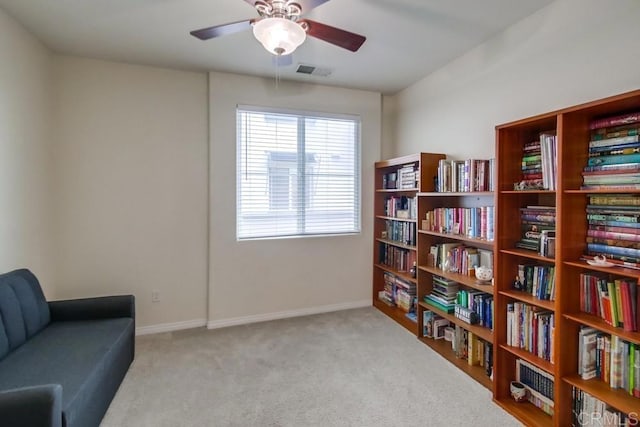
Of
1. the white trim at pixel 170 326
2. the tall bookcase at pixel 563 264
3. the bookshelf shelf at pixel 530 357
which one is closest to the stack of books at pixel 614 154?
the tall bookcase at pixel 563 264

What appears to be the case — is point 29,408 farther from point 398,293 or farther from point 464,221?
point 398,293

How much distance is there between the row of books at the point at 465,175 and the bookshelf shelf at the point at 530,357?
3.71 ft

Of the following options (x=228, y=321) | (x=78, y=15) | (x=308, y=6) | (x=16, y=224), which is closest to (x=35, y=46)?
(x=78, y=15)

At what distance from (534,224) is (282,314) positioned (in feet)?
8.53

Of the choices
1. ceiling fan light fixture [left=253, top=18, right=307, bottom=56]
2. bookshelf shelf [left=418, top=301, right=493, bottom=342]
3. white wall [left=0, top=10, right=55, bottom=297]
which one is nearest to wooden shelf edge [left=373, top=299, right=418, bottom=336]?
bookshelf shelf [left=418, top=301, right=493, bottom=342]

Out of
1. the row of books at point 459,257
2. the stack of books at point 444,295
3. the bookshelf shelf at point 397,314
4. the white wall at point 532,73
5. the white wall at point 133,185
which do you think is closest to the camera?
the white wall at point 532,73

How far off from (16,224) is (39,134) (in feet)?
2.64

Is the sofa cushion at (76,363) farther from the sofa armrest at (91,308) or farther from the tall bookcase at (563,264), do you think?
the tall bookcase at (563,264)

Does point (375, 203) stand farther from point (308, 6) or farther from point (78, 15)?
point (78, 15)

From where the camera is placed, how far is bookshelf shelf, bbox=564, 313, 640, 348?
150 centimetres

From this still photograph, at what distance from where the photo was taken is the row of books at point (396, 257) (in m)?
3.49

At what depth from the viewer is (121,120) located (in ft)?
10.1

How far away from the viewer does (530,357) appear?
6.48 ft

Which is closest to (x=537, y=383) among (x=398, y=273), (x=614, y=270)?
(x=614, y=270)
